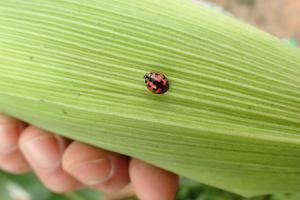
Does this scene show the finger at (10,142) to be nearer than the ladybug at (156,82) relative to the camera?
No

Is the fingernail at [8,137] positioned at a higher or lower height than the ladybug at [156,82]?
higher

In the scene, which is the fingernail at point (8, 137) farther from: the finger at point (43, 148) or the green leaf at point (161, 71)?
the green leaf at point (161, 71)

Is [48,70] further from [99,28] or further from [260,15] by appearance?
[260,15]

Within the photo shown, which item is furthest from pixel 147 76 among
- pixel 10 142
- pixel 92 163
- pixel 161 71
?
pixel 10 142

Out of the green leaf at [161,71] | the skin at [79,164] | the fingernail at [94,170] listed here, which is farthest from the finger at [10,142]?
the green leaf at [161,71]

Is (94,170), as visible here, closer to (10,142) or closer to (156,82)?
(10,142)

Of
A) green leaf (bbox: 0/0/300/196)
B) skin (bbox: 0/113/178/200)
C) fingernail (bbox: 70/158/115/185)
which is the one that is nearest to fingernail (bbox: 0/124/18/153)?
skin (bbox: 0/113/178/200)
